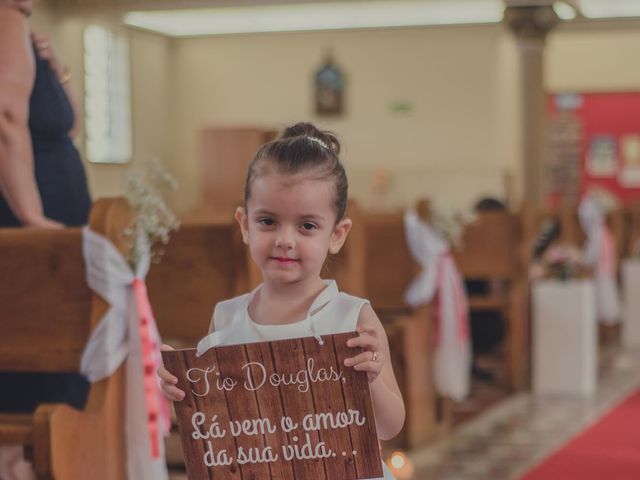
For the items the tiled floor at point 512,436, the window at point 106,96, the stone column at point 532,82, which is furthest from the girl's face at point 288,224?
the window at point 106,96

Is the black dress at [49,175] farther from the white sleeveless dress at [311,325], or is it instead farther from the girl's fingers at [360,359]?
the girl's fingers at [360,359]

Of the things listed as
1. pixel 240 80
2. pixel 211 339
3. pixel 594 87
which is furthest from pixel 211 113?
pixel 211 339

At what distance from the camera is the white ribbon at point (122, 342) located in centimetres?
332

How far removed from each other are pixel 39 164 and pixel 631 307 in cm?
725

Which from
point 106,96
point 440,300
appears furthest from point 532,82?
point 440,300

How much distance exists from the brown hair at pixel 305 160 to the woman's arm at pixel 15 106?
1394 mm

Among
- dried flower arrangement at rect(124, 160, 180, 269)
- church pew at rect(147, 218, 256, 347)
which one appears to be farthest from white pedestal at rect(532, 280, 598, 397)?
dried flower arrangement at rect(124, 160, 180, 269)

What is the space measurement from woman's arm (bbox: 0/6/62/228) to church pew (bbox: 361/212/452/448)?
2964 millimetres

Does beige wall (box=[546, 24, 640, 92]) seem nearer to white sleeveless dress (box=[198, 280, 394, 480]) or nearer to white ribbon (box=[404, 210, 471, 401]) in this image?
white ribbon (box=[404, 210, 471, 401])

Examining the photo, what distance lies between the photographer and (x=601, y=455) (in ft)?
17.9

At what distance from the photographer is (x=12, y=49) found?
3.20 m

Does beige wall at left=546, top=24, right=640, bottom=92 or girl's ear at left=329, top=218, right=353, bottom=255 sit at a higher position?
beige wall at left=546, top=24, right=640, bottom=92

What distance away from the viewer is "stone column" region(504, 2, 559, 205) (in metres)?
15.2

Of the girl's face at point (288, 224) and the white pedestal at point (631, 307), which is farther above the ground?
the girl's face at point (288, 224)
